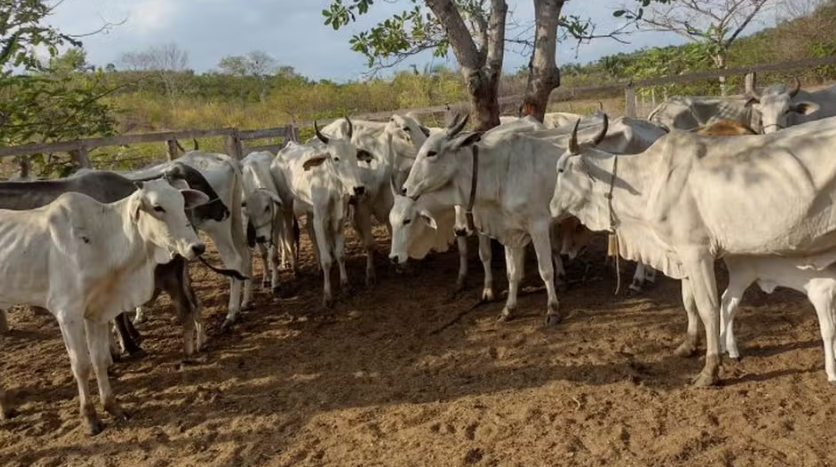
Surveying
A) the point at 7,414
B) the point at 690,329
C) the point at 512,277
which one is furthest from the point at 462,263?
the point at 7,414

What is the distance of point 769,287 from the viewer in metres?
4.36

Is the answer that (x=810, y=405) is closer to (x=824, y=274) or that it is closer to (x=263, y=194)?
(x=824, y=274)

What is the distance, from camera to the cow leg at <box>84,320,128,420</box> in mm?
4570

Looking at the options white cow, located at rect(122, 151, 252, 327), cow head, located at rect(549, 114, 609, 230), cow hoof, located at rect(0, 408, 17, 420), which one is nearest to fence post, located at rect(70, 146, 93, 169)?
white cow, located at rect(122, 151, 252, 327)

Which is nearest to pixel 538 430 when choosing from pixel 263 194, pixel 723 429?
pixel 723 429

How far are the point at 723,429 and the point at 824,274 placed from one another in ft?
3.90

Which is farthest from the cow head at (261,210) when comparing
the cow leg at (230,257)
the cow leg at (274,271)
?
the cow leg at (230,257)

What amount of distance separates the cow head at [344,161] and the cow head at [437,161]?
1070 millimetres

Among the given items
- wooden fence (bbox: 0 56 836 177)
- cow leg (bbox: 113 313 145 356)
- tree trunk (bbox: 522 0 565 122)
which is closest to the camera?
cow leg (bbox: 113 313 145 356)

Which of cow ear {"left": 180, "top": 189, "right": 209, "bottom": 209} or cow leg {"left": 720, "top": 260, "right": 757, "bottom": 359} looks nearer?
cow leg {"left": 720, "top": 260, "right": 757, "bottom": 359}

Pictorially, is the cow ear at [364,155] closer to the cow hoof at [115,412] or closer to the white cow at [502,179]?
the white cow at [502,179]

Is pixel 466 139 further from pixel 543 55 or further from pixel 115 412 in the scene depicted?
pixel 115 412

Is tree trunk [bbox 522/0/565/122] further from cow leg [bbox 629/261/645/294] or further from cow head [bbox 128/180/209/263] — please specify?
cow head [bbox 128/180/209/263]

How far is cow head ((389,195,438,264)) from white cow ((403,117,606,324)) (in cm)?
40
